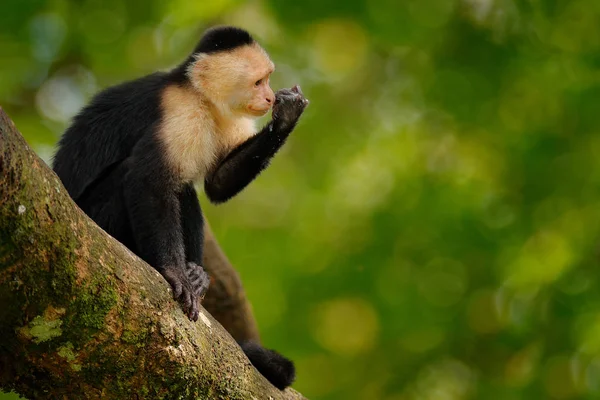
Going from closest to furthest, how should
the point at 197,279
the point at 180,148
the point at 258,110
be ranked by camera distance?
the point at 197,279 → the point at 180,148 → the point at 258,110

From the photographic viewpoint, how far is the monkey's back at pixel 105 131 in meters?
4.37

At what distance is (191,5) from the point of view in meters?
7.38

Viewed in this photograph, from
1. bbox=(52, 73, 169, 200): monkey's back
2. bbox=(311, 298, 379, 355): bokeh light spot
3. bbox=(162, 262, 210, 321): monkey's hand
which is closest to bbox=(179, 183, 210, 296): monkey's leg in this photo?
bbox=(162, 262, 210, 321): monkey's hand

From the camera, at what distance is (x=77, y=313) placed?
2799 millimetres

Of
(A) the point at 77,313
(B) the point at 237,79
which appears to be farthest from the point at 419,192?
(A) the point at 77,313

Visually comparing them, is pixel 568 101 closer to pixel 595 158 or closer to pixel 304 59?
pixel 595 158

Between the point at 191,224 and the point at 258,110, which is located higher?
the point at 258,110

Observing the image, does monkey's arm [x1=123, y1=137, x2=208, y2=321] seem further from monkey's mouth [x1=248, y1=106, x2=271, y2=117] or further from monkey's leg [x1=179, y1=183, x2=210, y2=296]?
monkey's mouth [x1=248, y1=106, x2=271, y2=117]

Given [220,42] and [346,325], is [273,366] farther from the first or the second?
[346,325]

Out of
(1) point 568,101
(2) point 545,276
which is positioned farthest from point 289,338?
(1) point 568,101

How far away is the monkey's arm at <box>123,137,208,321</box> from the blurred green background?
3.36 metres

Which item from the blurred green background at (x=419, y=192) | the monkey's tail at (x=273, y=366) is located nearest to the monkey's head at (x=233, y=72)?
the monkey's tail at (x=273, y=366)

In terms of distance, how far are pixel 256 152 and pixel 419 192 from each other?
3.33m

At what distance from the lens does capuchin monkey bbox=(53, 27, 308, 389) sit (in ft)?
13.3
